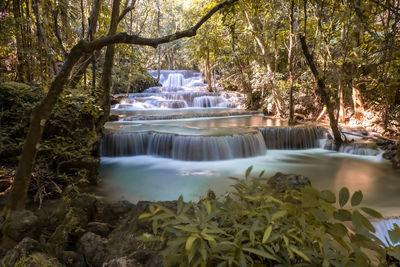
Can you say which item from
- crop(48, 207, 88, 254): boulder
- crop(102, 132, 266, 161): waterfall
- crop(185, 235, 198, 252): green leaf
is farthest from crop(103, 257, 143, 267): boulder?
crop(102, 132, 266, 161): waterfall

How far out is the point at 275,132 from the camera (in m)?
9.48

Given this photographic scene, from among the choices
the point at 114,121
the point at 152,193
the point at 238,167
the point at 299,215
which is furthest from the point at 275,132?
the point at 299,215

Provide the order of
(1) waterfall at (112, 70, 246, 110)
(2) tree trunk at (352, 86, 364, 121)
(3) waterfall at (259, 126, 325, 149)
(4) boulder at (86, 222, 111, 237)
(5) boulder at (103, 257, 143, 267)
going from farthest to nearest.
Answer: (1) waterfall at (112, 70, 246, 110) < (2) tree trunk at (352, 86, 364, 121) < (3) waterfall at (259, 126, 325, 149) < (4) boulder at (86, 222, 111, 237) < (5) boulder at (103, 257, 143, 267)

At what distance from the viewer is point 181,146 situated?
800cm

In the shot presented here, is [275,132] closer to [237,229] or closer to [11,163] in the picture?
[11,163]

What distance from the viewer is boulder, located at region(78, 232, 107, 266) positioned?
2270 millimetres

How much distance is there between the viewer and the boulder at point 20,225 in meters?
2.75

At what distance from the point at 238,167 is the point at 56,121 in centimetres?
491

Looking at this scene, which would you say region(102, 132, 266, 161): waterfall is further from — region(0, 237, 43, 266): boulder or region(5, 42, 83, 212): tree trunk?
region(0, 237, 43, 266): boulder

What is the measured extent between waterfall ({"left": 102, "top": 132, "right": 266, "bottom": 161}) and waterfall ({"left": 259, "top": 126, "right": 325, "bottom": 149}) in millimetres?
1157

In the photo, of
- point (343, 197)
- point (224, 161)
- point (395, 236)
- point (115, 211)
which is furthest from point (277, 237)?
point (224, 161)

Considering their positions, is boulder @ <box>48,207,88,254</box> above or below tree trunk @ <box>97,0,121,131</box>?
below

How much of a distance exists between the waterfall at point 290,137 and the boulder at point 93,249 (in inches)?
309

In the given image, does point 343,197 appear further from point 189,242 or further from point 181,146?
point 181,146
